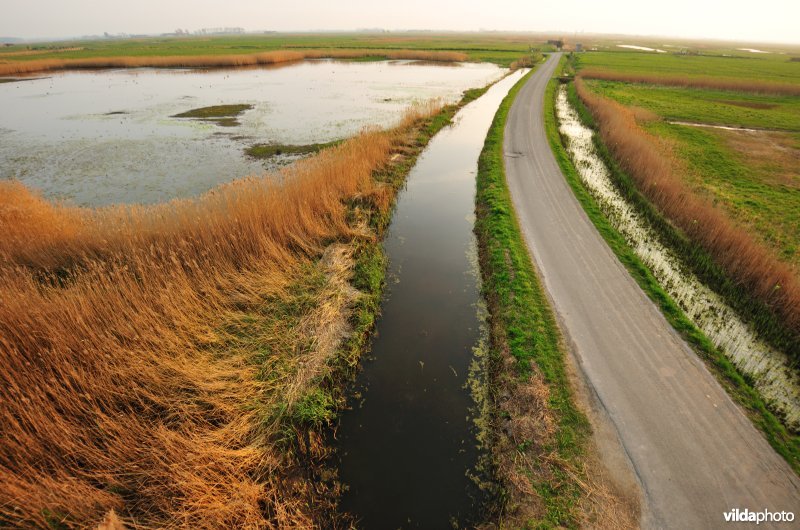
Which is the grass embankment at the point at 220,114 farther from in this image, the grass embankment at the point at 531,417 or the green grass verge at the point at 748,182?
the green grass verge at the point at 748,182

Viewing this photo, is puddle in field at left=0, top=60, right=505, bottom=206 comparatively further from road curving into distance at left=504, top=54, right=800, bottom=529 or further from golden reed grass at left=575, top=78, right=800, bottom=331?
golden reed grass at left=575, top=78, right=800, bottom=331

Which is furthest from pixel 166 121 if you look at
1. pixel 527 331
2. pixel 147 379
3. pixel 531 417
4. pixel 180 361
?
pixel 531 417

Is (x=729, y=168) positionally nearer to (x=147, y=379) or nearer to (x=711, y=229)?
(x=711, y=229)

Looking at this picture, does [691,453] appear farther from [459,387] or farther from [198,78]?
[198,78]

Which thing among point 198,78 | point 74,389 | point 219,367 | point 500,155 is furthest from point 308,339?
point 198,78

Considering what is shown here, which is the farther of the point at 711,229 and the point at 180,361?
the point at 711,229

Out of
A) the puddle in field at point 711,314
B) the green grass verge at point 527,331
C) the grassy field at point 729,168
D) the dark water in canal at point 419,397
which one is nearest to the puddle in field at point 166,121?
the dark water in canal at point 419,397
